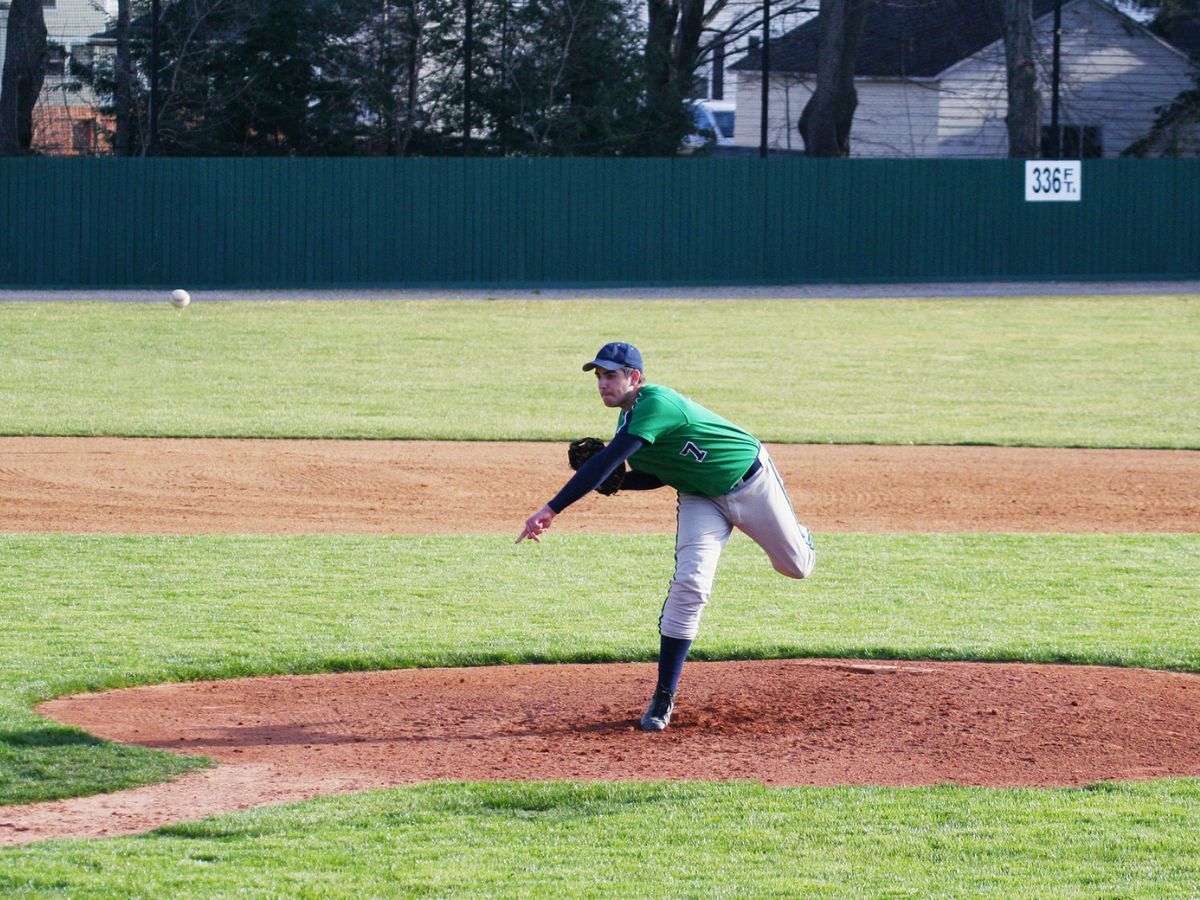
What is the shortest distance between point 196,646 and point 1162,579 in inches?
237

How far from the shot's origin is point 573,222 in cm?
2748

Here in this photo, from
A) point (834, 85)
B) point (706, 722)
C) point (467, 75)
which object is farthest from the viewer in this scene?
point (834, 85)

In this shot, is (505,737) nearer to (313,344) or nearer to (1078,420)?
(1078,420)

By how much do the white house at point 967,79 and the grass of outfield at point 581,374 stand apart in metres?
9.35

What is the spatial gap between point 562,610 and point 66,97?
21.7 metres

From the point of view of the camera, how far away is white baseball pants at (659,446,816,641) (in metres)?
6.29

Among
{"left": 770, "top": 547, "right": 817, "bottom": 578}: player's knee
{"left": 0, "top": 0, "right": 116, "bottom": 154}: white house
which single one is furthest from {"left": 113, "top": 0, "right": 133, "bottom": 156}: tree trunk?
{"left": 770, "top": 547, "right": 817, "bottom": 578}: player's knee

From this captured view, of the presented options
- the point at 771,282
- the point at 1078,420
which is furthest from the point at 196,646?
the point at 771,282

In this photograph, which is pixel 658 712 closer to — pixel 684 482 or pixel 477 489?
pixel 684 482

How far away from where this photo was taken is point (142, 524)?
36.5 ft

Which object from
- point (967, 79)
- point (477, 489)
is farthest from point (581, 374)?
point (967, 79)

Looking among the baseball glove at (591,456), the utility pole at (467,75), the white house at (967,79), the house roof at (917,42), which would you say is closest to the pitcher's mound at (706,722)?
the baseball glove at (591,456)

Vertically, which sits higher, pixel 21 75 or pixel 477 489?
pixel 21 75

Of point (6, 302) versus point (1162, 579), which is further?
point (6, 302)
